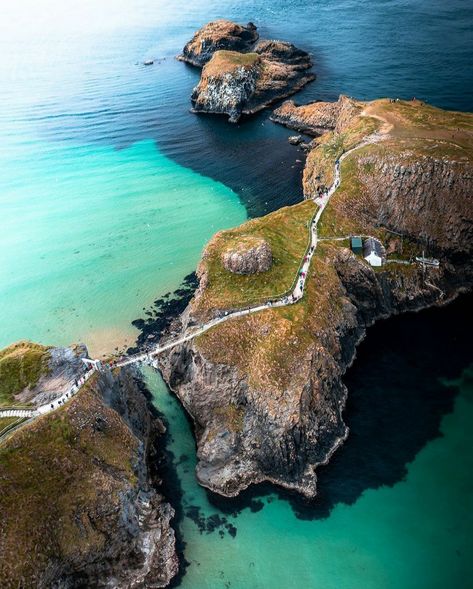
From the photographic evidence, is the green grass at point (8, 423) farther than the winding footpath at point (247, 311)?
No

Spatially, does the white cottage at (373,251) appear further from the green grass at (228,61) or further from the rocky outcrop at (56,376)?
the green grass at (228,61)

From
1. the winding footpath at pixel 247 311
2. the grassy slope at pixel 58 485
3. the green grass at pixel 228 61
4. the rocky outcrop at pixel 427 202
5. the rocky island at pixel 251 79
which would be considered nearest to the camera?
the grassy slope at pixel 58 485

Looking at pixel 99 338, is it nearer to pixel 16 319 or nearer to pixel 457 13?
pixel 16 319

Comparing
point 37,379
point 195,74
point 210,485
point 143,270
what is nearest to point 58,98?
point 195,74

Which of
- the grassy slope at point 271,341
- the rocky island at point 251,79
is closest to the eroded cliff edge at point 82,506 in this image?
the grassy slope at point 271,341

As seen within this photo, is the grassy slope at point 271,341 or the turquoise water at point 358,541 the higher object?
the grassy slope at point 271,341

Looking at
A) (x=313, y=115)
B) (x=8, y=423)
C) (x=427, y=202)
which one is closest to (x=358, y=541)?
(x=8, y=423)

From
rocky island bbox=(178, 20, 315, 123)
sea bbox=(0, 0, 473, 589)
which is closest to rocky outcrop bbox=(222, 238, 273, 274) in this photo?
sea bbox=(0, 0, 473, 589)
